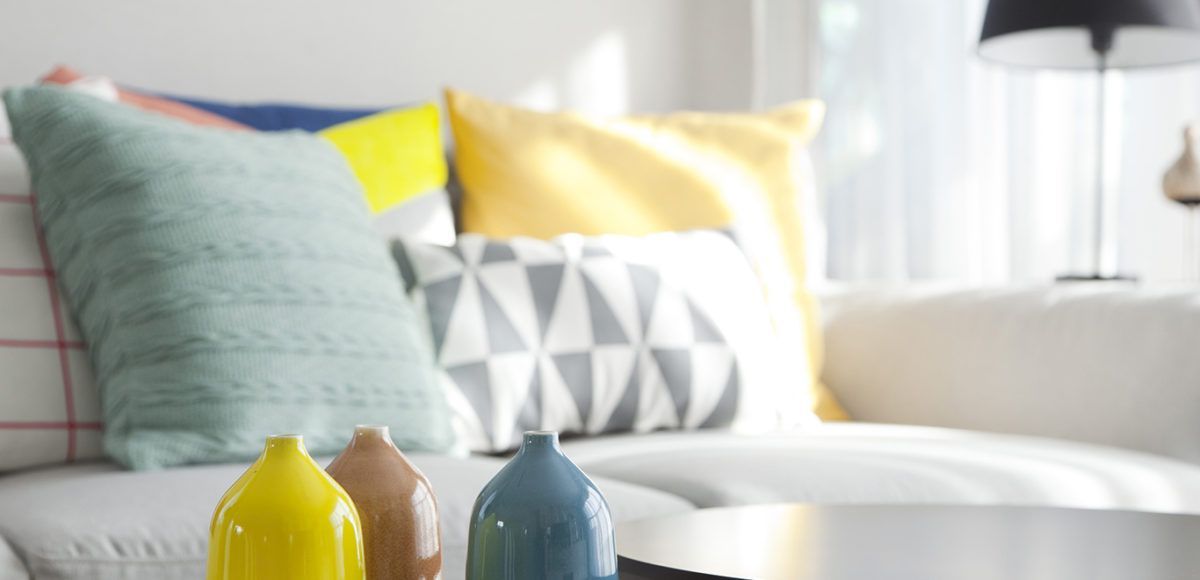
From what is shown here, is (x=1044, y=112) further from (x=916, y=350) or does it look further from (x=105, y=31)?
(x=105, y=31)

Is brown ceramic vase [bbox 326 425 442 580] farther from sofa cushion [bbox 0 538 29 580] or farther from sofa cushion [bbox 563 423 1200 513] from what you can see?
sofa cushion [bbox 563 423 1200 513]

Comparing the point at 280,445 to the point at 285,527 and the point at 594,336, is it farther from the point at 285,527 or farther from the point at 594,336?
the point at 594,336

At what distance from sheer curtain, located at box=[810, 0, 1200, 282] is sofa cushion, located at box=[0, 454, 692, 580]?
64.4 inches

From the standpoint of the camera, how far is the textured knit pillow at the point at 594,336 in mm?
1663

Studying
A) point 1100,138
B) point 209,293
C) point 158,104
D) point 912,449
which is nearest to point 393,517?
point 209,293

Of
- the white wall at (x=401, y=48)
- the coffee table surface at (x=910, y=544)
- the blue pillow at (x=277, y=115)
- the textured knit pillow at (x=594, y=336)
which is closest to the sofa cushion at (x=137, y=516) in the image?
the coffee table surface at (x=910, y=544)

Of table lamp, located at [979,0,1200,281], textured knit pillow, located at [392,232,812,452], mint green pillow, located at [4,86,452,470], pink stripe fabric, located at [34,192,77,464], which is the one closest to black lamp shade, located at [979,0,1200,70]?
table lamp, located at [979,0,1200,281]

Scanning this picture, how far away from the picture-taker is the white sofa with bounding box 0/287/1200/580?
1059 millimetres

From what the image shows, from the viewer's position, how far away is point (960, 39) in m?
2.84

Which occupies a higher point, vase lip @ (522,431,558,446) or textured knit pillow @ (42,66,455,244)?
textured knit pillow @ (42,66,455,244)

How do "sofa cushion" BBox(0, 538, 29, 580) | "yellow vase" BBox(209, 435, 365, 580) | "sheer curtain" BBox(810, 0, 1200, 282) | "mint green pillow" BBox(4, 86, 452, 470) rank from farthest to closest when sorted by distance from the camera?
1. "sheer curtain" BBox(810, 0, 1200, 282)
2. "mint green pillow" BBox(4, 86, 452, 470)
3. "sofa cushion" BBox(0, 538, 29, 580)
4. "yellow vase" BBox(209, 435, 365, 580)

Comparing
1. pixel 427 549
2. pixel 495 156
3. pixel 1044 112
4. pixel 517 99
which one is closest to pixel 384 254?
pixel 495 156

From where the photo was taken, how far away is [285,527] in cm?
59

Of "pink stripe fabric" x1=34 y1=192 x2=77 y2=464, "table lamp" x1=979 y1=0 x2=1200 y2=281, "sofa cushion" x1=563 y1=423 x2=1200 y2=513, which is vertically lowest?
"sofa cushion" x1=563 y1=423 x2=1200 y2=513
